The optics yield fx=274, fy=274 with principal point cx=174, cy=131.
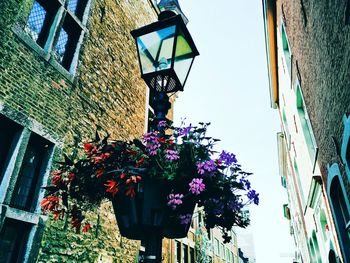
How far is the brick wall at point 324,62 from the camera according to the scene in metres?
4.07

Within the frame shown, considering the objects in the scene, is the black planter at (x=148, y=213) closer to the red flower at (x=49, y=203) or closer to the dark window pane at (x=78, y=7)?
the red flower at (x=49, y=203)

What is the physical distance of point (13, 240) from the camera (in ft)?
13.4

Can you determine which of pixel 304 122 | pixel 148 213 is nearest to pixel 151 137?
pixel 148 213

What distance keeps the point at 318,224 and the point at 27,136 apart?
8.38m

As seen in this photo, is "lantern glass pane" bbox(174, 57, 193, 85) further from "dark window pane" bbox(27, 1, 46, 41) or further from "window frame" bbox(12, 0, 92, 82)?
"dark window pane" bbox(27, 1, 46, 41)

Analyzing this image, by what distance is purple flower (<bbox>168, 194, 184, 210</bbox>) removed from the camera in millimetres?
2043

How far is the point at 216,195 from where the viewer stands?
96.0 inches

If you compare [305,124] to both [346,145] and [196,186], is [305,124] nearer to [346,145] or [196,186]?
[346,145]

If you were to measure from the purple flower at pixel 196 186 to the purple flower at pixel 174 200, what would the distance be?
12 cm

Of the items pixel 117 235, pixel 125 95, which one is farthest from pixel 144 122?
pixel 117 235

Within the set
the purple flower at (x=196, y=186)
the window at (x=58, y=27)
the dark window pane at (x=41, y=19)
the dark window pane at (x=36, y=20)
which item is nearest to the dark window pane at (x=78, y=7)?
the window at (x=58, y=27)

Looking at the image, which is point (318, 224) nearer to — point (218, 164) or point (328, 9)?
point (328, 9)

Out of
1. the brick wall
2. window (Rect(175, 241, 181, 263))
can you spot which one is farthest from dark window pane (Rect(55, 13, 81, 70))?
window (Rect(175, 241, 181, 263))

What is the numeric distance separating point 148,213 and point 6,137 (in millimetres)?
3341
